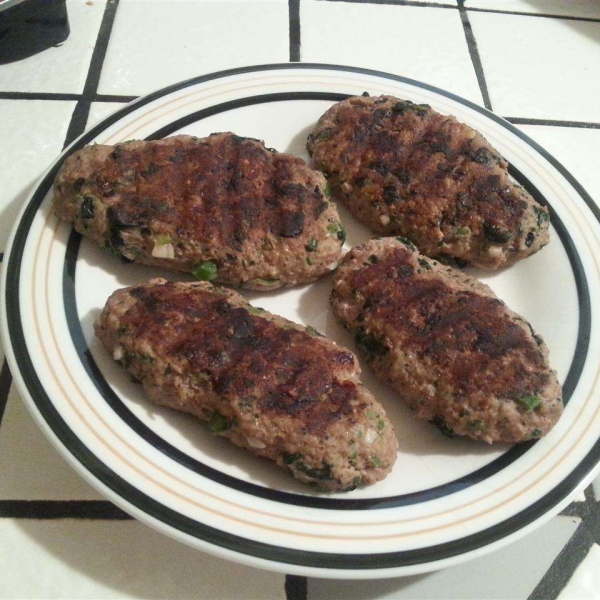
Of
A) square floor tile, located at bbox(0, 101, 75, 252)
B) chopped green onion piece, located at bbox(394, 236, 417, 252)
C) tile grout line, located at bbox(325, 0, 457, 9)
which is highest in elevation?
tile grout line, located at bbox(325, 0, 457, 9)

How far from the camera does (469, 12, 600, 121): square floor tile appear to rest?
2123 millimetres

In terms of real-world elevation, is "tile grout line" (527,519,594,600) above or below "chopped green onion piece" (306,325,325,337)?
below

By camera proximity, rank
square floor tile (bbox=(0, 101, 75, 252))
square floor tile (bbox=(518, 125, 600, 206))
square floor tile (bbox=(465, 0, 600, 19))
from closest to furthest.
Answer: square floor tile (bbox=(0, 101, 75, 252))
square floor tile (bbox=(518, 125, 600, 206))
square floor tile (bbox=(465, 0, 600, 19))

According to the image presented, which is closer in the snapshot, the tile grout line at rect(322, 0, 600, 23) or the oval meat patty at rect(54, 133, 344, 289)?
the oval meat patty at rect(54, 133, 344, 289)

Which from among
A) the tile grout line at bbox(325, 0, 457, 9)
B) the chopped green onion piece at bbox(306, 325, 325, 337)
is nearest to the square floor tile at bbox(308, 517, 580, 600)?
the chopped green onion piece at bbox(306, 325, 325, 337)

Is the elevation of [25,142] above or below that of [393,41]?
below

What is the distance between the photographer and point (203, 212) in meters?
1.32

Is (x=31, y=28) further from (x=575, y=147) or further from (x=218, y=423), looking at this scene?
(x=575, y=147)

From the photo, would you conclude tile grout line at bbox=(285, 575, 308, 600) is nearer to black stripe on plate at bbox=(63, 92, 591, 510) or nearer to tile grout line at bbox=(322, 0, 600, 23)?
black stripe on plate at bbox=(63, 92, 591, 510)

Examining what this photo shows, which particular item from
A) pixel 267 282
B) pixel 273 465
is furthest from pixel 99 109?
pixel 273 465

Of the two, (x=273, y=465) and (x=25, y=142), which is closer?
(x=273, y=465)

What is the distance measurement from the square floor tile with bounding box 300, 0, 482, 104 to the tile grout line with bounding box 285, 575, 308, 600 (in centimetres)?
163

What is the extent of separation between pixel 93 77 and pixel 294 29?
728 mm

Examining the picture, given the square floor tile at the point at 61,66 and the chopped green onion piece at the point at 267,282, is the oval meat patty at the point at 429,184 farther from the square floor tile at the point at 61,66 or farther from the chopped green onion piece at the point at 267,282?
the square floor tile at the point at 61,66
